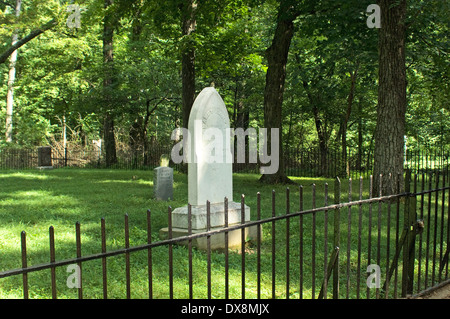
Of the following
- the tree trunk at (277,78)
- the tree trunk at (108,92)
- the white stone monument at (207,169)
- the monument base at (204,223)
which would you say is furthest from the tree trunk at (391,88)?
the tree trunk at (108,92)

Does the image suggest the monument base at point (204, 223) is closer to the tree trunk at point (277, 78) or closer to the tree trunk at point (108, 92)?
the tree trunk at point (277, 78)

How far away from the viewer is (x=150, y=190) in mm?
12617

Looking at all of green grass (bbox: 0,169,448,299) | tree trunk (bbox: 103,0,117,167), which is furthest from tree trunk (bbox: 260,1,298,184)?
tree trunk (bbox: 103,0,117,167)

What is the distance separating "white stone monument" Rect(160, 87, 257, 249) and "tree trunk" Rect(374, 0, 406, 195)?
187 inches

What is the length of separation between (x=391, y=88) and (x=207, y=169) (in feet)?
18.4

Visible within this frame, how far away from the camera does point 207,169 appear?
715 centimetres

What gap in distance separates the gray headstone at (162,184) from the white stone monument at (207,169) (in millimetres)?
3862

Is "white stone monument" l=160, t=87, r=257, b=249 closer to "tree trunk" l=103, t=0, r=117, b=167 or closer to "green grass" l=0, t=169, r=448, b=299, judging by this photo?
"green grass" l=0, t=169, r=448, b=299

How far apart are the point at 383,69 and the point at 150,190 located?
7.06 m

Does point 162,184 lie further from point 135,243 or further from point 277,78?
point 277,78

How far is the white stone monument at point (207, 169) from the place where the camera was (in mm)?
6969

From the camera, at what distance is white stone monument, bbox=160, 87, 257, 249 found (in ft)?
22.9
